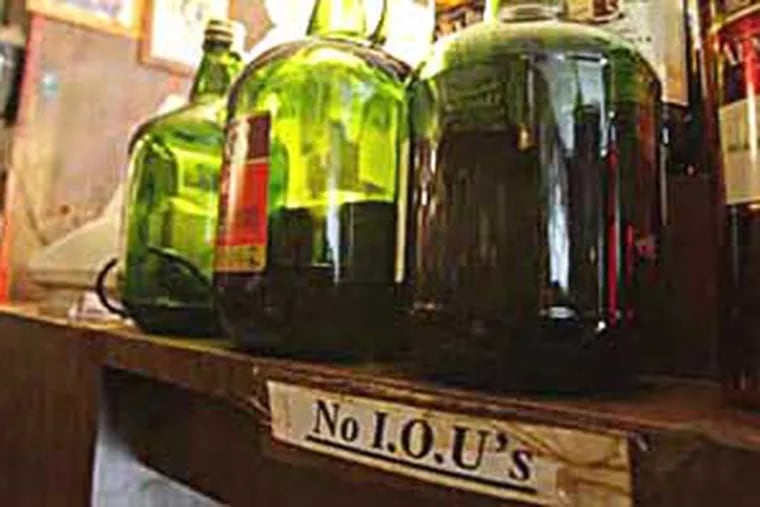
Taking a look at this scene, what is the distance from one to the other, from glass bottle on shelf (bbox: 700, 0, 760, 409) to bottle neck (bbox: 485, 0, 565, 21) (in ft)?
0.40

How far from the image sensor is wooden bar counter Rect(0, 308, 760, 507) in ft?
0.91

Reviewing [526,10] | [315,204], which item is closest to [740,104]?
[526,10]

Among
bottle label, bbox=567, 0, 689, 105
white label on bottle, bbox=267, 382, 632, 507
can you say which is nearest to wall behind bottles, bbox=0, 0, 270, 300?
bottle label, bbox=567, 0, 689, 105

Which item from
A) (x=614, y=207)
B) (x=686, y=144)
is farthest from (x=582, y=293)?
(x=686, y=144)

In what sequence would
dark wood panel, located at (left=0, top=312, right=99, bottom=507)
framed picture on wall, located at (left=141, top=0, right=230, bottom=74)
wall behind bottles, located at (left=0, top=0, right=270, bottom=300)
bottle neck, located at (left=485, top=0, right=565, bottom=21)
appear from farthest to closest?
1. framed picture on wall, located at (left=141, top=0, right=230, bottom=74)
2. wall behind bottles, located at (left=0, top=0, right=270, bottom=300)
3. dark wood panel, located at (left=0, top=312, right=99, bottom=507)
4. bottle neck, located at (left=485, top=0, right=565, bottom=21)

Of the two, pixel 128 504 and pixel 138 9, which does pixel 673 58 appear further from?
pixel 138 9

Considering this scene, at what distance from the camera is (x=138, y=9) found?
163 cm

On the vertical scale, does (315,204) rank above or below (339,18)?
below

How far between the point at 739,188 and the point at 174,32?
151 cm

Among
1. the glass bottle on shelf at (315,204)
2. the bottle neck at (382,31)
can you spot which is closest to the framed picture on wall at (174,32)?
the bottle neck at (382,31)

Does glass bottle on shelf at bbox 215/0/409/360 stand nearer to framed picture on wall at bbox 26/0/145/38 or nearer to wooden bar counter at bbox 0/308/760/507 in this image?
wooden bar counter at bbox 0/308/760/507

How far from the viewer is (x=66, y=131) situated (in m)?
1.52

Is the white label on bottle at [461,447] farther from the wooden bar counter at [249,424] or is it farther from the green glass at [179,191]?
the green glass at [179,191]

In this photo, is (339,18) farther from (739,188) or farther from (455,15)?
(739,188)
